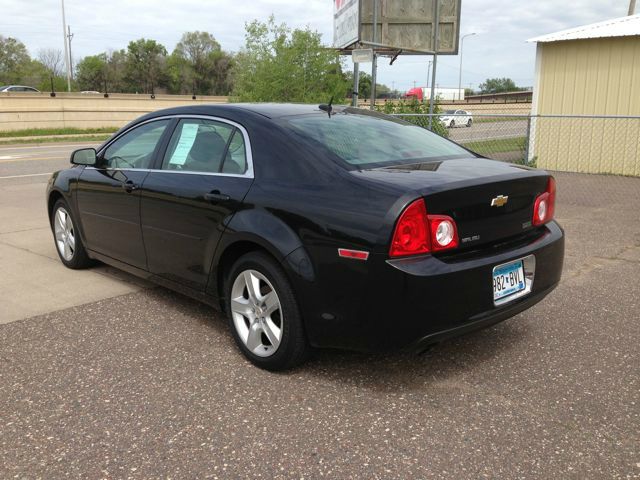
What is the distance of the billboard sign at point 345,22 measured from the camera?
1505 cm

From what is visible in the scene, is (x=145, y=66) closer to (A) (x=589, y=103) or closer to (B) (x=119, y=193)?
(A) (x=589, y=103)

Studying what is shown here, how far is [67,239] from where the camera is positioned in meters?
5.71

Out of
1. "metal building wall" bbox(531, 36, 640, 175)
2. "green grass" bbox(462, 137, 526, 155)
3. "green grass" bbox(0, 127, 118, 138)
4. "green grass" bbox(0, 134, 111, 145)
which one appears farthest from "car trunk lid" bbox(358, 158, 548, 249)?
"green grass" bbox(0, 127, 118, 138)

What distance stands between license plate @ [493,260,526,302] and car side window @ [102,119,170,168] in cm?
261

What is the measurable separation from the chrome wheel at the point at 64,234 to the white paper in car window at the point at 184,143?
180 centimetres

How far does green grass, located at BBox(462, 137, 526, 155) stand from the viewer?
1360 cm

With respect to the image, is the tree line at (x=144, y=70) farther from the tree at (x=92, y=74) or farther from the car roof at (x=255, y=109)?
the car roof at (x=255, y=109)

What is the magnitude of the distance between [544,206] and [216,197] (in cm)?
202

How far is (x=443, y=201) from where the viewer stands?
3.06 m

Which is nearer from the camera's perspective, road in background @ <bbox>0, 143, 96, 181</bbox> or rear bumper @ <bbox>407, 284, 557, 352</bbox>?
rear bumper @ <bbox>407, 284, 557, 352</bbox>

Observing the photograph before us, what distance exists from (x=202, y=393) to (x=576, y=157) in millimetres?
11924

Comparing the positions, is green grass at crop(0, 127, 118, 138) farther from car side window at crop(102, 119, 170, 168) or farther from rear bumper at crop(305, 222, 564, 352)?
rear bumper at crop(305, 222, 564, 352)

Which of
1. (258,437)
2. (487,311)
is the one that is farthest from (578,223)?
(258,437)

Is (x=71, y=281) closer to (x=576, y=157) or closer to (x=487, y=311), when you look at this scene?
(x=487, y=311)
